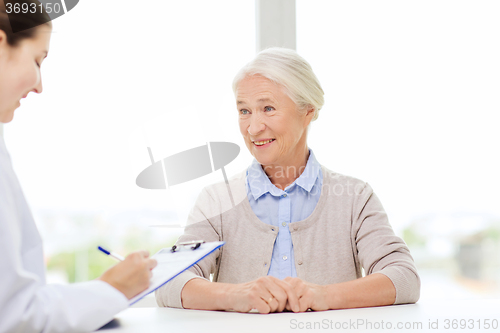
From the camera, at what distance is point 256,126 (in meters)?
1.38

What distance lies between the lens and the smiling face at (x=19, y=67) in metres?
0.67

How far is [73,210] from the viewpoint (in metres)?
1.69

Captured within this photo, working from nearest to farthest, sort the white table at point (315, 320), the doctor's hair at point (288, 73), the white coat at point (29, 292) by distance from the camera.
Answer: the white coat at point (29, 292) → the white table at point (315, 320) → the doctor's hair at point (288, 73)

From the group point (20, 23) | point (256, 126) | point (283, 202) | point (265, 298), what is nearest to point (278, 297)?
point (265, 298)

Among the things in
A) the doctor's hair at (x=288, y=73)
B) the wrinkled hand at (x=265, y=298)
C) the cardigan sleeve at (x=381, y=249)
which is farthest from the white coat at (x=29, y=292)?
the doctor's hair at (x=288, y=73)

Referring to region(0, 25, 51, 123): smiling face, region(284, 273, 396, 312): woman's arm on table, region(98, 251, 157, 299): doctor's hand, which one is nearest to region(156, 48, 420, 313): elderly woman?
region(284, 273, 396, 312): woman's arm on table

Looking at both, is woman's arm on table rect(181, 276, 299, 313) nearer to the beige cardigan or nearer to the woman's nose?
the beige cardigan

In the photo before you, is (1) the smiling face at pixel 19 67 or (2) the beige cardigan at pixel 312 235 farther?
(2) the beige cardigan at pixel 312 235

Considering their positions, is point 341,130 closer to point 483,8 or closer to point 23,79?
point 483,8

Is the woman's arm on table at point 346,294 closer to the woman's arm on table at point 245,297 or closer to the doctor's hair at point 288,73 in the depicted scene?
the woman's arm on table at point 245,297

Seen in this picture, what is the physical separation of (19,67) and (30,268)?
32 cm

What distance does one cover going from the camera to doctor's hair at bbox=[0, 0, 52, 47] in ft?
2.16

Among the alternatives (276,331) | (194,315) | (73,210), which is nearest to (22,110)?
(73,210)

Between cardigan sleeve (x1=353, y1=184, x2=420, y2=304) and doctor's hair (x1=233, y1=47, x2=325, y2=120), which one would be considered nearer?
cardigan sleeve (x1=353, y1=184, x2=420, y2=304)
